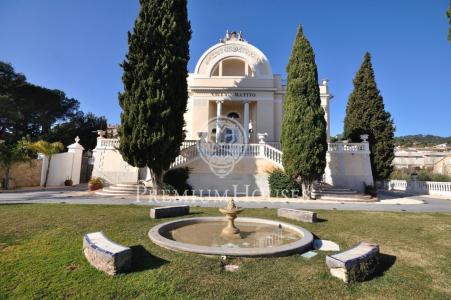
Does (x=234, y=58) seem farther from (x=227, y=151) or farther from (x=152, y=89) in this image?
(x=152, y=89)

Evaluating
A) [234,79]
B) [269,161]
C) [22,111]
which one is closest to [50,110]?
[22,111]

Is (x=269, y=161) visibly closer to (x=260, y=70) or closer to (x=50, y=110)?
(x=260, y=70)

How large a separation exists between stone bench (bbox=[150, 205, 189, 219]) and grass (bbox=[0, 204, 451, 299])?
1.15 metres

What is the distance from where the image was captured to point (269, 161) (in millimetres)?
15531

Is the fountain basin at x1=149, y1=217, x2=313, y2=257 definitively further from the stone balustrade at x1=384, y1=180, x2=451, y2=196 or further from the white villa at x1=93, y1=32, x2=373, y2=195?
the stone balustrade at x1=384, y1=180, x2=451, y2=196

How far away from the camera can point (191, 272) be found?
3.74 m

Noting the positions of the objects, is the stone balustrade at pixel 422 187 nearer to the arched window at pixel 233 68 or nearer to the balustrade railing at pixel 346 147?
the balustrade railing at pixel 346 147

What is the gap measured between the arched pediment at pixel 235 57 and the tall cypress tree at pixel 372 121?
7.57 metres

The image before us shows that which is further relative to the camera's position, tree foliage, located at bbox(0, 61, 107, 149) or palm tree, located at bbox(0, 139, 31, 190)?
tree foliage, located at bbox(0, 61, 107, 149)

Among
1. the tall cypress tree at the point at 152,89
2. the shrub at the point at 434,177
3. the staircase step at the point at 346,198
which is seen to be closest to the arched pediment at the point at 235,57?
the tall cypress tree at the point at 152,89

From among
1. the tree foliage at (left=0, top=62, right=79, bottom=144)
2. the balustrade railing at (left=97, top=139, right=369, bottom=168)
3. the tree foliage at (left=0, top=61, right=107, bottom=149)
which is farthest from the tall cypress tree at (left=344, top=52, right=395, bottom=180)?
the tree foliage at (left=0, top=62, right=79, bottom=144)

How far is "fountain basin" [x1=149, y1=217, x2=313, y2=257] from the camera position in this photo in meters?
4.38

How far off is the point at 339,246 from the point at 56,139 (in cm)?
3312

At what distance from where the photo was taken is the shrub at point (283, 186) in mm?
14094
